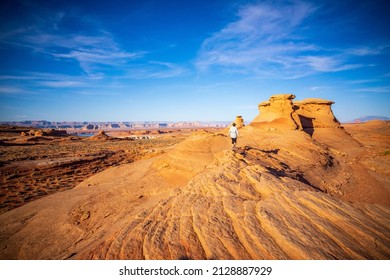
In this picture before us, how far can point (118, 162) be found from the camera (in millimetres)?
21953

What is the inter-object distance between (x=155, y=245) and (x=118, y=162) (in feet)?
65.1

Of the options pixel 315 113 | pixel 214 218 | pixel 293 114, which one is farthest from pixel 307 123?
pixel 214 218

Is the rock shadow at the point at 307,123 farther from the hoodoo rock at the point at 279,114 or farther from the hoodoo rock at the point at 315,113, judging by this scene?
the hoodoo rock at the point at 279,114

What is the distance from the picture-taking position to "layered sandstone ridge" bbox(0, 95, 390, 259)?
3.51m

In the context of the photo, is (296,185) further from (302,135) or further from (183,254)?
(302,135)

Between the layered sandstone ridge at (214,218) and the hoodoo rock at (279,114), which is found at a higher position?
the hoodoo rock at (279,114)

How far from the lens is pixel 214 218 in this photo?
4352mm

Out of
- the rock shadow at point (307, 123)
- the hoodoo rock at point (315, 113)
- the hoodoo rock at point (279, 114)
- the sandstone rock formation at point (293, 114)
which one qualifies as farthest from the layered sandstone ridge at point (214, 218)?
the hoodoo rock at point (315, 113)

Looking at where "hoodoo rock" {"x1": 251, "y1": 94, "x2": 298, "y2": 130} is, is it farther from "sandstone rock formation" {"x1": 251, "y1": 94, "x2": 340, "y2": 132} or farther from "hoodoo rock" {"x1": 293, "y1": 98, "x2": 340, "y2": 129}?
"hoodoo rock" {"x1": 293, "y1": 98, "x2": 340, "y2": 129}

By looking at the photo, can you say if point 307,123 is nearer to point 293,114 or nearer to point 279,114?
point 293,114

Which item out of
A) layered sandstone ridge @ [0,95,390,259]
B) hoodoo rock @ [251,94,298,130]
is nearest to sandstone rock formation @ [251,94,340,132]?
hoodoo rock @ [251,94,298,130]

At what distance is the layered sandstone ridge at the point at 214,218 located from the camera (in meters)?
3.51

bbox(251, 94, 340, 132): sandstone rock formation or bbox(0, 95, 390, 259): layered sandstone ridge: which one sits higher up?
bbox(251, 94, 340, 132): sandstone rock formation

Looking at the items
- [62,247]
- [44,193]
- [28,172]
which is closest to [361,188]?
[62,247]
